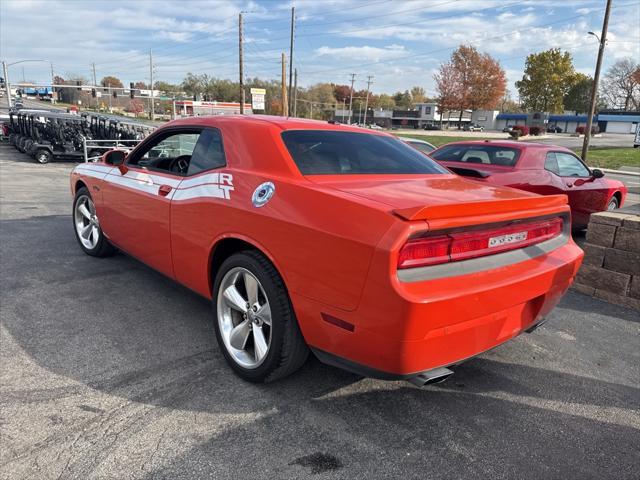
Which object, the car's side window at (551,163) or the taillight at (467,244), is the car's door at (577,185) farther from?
the taillight at (467,244)

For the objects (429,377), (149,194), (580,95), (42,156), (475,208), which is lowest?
(42,156)

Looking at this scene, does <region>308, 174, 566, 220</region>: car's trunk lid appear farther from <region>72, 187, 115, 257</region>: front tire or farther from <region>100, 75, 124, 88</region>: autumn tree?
<region>100, 75, 124, 88</region>: autumn tree

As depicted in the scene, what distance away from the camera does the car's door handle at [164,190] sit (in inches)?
142

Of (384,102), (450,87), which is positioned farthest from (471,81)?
(384,102)

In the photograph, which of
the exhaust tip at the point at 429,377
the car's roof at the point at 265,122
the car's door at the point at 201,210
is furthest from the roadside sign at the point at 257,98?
the exhaust tip at the point at 429,377

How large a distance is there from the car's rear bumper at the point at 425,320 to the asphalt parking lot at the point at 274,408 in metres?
0.44

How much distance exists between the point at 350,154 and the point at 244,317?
1311 mm

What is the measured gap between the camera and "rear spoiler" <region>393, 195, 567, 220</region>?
2166 millimetres

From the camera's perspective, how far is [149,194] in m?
3.84

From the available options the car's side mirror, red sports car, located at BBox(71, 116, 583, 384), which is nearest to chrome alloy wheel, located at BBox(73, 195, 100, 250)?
→ the car's side mirror

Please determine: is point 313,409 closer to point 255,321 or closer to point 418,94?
point 255,321

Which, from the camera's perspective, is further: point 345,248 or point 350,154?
point 350,154

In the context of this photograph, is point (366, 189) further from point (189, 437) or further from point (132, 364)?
point (132, 364)

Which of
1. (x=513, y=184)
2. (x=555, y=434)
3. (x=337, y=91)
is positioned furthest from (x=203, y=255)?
(x=337, y=91)
